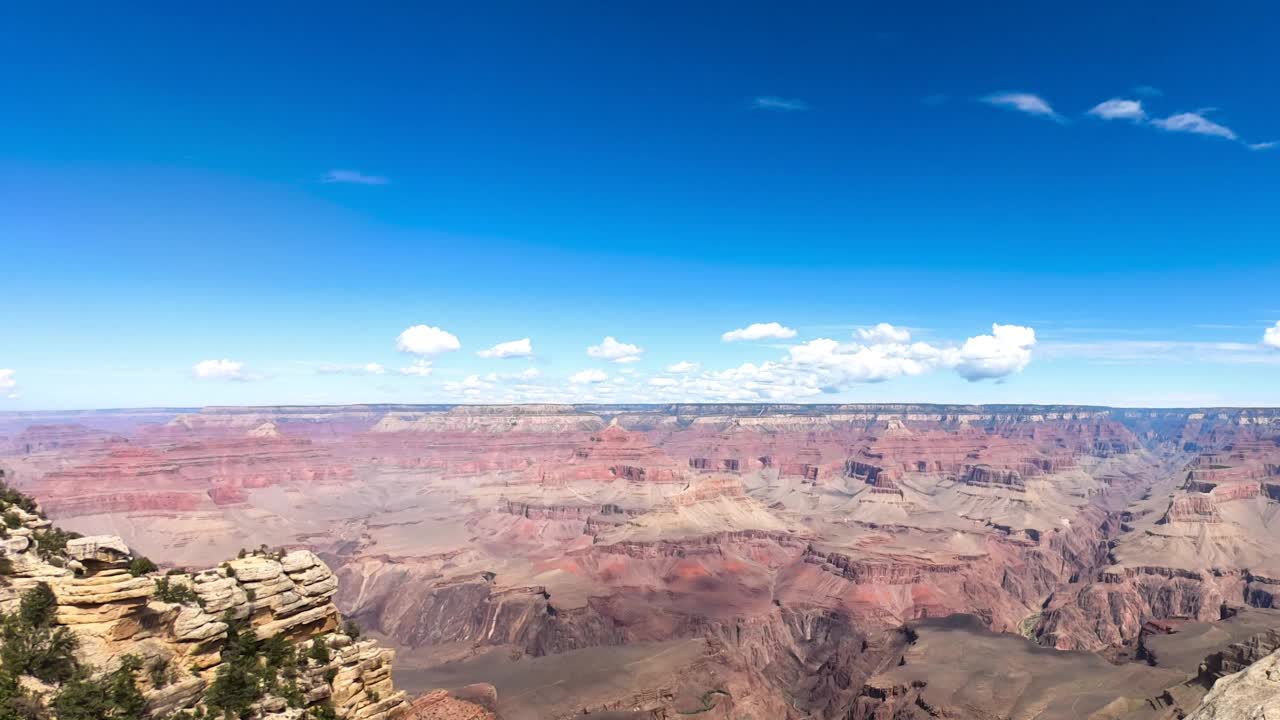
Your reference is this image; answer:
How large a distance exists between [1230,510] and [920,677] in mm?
165622

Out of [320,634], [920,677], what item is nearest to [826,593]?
[920,677]

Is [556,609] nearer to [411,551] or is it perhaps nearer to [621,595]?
[621,595]

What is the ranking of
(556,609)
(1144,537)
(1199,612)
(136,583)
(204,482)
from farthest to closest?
(204,482), (1144,537), (1199,612), (556,609), (136,583)

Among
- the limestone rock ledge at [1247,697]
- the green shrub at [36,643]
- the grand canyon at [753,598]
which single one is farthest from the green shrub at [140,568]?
the limestone rock ledge at [1247,697]

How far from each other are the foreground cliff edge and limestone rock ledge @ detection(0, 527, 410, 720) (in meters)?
0.04

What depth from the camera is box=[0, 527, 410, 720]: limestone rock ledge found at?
18.0m

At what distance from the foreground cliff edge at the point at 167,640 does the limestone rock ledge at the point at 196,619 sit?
0.12 feet

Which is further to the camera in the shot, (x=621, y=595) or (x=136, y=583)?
(x=621, y=595)

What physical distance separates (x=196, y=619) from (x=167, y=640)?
0.83 metres

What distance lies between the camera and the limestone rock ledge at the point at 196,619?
59.1 ft

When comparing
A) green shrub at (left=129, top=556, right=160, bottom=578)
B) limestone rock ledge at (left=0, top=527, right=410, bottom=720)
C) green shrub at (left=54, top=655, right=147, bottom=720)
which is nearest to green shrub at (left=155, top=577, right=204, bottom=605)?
limestone rock ledge at (left=0, top=527, right=410, bottom=720)

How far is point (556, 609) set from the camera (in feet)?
367

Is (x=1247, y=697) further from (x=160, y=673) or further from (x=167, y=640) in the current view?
(x=167, y=640)

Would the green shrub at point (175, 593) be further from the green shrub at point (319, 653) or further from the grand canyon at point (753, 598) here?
the green shrub at point (319, 653)
